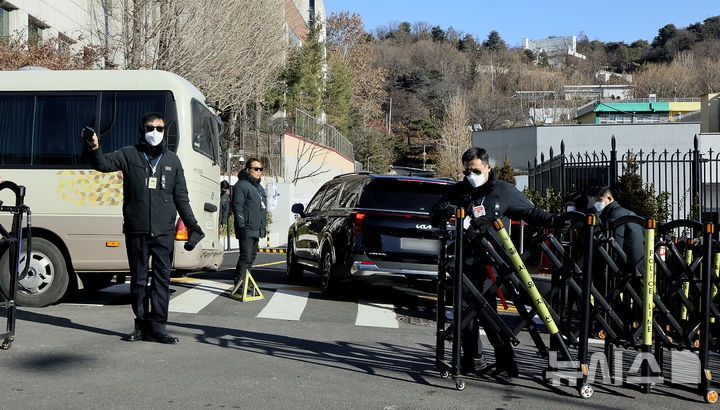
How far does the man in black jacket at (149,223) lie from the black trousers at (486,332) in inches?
102

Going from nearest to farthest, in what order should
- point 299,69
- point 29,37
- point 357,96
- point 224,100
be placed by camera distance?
point 29,37 → point 224,100 → point 299,69 → point 357,96

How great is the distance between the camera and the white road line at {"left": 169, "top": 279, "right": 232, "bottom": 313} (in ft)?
32.0

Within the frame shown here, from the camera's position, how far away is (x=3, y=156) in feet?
31.8

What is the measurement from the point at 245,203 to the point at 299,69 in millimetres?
38407

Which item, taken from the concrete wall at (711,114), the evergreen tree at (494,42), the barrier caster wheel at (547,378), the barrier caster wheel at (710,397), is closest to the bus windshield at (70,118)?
the barrier caster wheel at (547,378)

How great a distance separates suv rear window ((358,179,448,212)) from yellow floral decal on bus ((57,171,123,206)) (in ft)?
10.4

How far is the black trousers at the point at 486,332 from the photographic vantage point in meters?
5.96

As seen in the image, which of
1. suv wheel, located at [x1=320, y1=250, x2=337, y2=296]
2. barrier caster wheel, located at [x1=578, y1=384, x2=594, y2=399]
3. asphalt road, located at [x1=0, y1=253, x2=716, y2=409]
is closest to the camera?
asphalt road, located at [x1=0, y1=253, x2=716, y2=409]

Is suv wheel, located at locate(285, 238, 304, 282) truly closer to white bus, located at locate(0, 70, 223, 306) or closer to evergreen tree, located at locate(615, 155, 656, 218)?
white bus, located at locate(0, 70, 223, 306)

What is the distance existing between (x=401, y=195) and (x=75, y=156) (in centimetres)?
418

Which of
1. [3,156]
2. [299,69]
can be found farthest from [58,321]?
[299,69]

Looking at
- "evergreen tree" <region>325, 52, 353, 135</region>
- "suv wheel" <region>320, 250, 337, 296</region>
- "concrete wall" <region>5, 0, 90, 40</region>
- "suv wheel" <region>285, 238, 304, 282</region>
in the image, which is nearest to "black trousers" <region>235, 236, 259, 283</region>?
"suv wheel" <region>320, 250, 337, 296</region>

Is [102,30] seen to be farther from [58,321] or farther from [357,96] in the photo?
[357,96]

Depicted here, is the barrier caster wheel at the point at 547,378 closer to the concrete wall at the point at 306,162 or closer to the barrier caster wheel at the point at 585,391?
the barrier caster wheel at the point at 585,391
